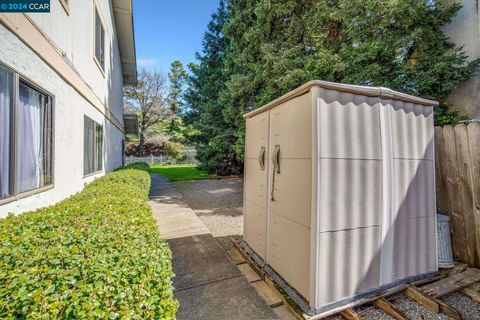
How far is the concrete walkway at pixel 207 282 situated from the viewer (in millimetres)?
2607

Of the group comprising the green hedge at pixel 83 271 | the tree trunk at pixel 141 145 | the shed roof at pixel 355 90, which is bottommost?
the green hedge at pixel 83 271

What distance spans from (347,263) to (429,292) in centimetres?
116

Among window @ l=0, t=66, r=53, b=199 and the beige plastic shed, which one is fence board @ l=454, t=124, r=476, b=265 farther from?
window @ l=0, t=66, r=53, b=199

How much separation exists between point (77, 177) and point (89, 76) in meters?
2.69

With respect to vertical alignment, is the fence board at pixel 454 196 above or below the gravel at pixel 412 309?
above

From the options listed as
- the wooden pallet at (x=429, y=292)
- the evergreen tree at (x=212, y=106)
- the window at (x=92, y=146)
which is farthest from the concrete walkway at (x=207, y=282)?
the evergreen tree at (x=212, y=106)

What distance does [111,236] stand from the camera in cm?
192

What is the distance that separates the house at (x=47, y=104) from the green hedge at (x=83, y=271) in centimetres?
92

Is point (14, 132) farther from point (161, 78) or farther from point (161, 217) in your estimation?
point (161, 78)

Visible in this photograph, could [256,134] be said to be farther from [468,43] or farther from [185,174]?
[185,174]

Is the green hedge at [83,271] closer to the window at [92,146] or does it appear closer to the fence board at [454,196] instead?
the window at [92,146]

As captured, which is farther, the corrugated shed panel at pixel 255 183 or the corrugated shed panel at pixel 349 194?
the corrugated shed panel at pixel 255 183

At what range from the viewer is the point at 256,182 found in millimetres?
3725

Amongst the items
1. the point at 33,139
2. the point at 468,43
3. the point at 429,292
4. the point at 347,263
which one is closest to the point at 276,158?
the point at 347,263
